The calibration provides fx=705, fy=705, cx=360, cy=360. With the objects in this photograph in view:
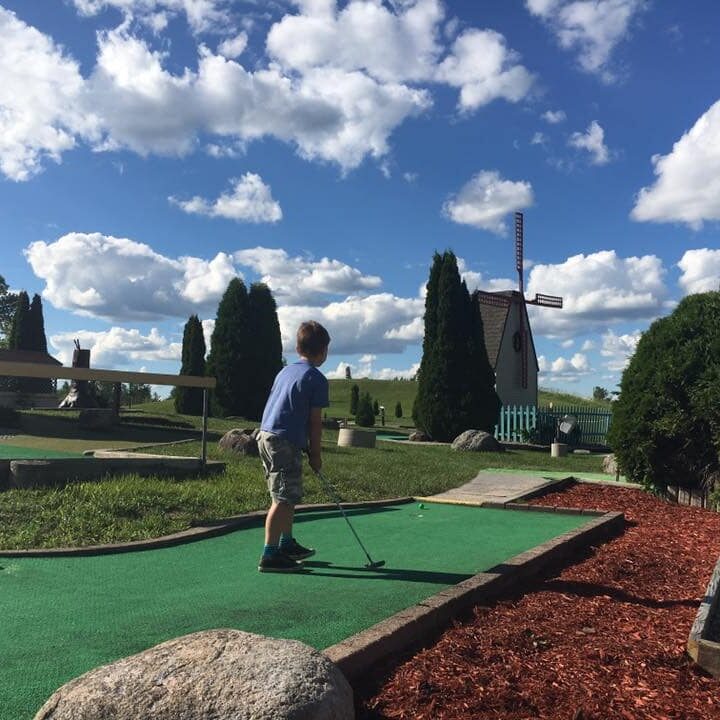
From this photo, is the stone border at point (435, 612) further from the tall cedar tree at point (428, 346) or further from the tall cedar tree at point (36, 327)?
the tall cedar tree at point (36, 327)

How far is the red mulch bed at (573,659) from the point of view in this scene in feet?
8.99

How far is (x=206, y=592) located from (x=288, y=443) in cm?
103

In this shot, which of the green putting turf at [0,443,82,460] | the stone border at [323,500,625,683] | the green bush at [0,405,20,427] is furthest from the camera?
the green bush at [0,405,20,427]

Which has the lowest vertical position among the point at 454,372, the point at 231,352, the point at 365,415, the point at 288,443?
the point at 365,415

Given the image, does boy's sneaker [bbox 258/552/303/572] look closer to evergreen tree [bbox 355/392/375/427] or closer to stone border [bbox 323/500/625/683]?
stone border [bbox 323/500/625/683]

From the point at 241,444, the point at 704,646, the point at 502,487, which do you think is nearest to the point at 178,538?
the point at 704,646

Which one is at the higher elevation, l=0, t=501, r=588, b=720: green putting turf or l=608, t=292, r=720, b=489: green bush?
l=608, t=292, r=720, b=489: green bush

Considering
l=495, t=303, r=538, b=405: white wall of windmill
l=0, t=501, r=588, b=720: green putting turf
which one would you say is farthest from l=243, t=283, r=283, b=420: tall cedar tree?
l=0, t=501, r=588, b=720: green putting turf

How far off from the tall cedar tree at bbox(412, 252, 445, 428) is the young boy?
19.8 metres

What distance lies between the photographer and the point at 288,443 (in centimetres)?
460

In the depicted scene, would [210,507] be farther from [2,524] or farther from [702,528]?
[702,528]

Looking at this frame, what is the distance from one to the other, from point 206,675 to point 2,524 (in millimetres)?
4591

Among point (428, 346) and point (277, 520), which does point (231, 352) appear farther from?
point (277, 520)

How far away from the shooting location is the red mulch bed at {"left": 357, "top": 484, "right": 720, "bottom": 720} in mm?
2740
